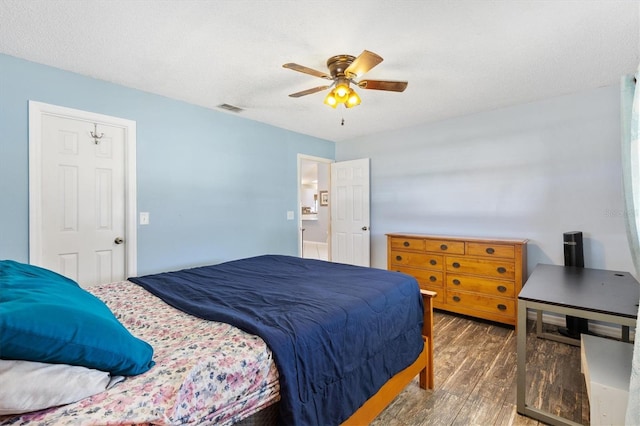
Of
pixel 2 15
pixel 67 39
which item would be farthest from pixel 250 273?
pixel 2 15

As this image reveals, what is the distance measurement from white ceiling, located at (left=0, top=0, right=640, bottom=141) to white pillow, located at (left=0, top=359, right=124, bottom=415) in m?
1.83

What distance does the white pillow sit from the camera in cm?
71

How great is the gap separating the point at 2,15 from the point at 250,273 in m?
2.20

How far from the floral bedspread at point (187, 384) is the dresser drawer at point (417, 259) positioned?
2.79 metres

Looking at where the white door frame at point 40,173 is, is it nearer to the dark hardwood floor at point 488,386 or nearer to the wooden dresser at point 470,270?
the dark hardwood floor at point 488,386

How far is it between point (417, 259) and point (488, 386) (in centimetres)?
168

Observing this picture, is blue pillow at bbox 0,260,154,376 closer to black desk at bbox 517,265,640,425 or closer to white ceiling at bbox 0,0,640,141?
white ceiling at bbox 0,0,640,141

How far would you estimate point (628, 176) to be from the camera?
5.21ft

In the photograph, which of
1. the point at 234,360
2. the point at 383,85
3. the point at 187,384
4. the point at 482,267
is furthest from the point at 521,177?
the point at 187,384

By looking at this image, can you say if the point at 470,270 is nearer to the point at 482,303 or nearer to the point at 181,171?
the point at 482,303

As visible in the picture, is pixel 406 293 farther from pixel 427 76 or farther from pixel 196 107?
pixel 196 107

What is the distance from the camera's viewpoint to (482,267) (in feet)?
10.3

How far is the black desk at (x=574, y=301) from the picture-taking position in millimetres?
1549

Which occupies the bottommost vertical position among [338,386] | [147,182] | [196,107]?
[338,386]
